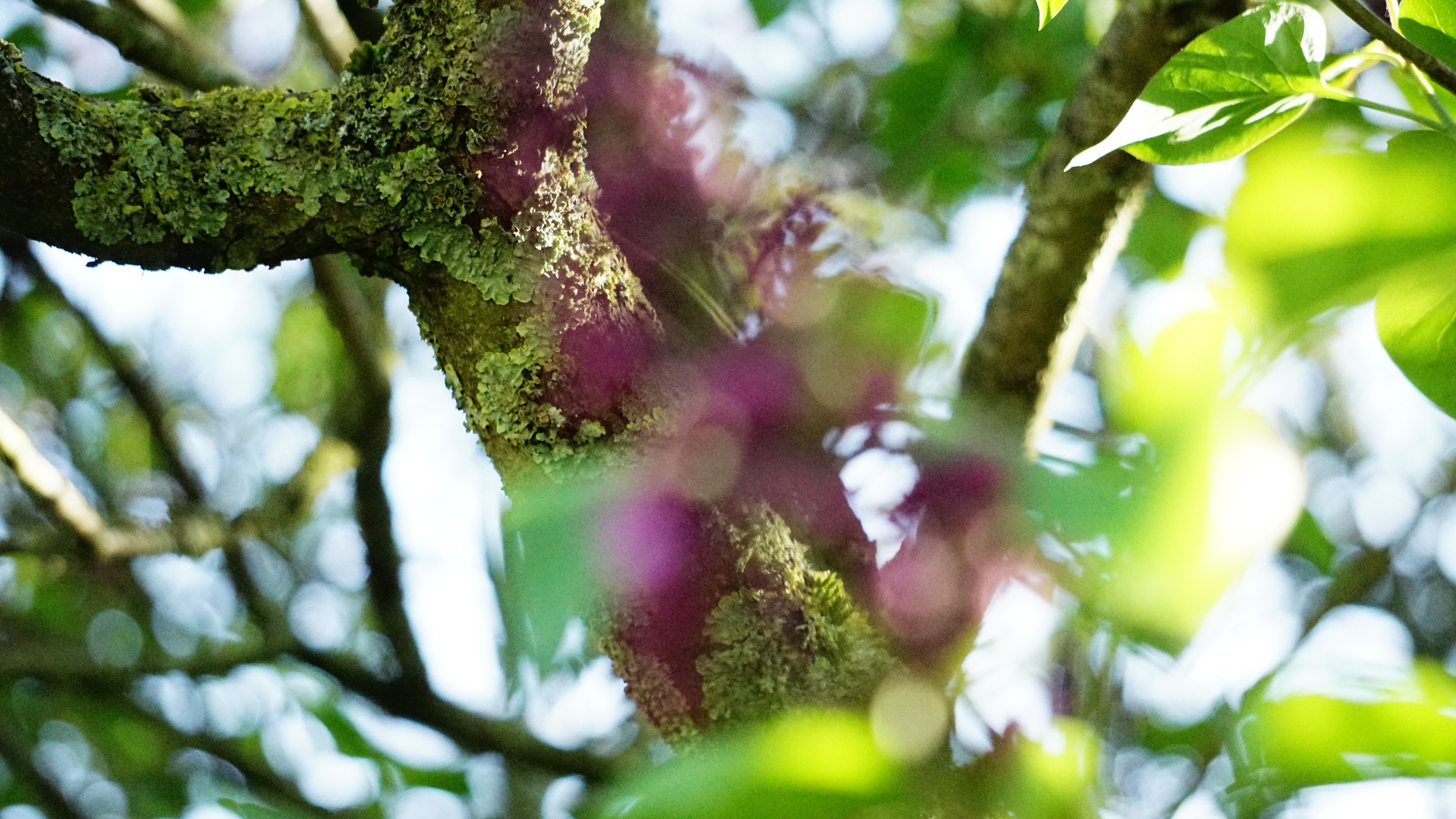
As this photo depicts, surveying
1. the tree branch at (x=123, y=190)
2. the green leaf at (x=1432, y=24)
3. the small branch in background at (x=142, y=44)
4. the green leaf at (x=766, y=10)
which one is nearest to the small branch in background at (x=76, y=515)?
the small branch in background at (x=142, y=44)

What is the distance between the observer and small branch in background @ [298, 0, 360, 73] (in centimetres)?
118

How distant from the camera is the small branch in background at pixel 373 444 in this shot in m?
1.31

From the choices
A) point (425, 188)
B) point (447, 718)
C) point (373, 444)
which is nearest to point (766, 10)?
point (425, 188)

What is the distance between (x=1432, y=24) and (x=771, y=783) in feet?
1.33

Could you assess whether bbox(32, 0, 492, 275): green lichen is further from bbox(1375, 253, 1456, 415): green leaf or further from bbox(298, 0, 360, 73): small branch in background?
bbox(298, 0, 360, 73): small branch in background

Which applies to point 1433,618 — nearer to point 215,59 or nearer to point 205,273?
point 205,273

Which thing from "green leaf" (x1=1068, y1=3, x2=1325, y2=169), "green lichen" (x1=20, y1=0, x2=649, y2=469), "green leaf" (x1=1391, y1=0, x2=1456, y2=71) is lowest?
"green leaf" (x1=1391, y1=0, x2=1456, y2=71)

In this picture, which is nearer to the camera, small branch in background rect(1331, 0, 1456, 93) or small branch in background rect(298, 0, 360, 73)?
small branch in background rect(1331, 0, 1456, 93)

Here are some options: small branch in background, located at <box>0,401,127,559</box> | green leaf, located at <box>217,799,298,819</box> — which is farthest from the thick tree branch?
small branch in background, located at <box>0,401,127,559</box>

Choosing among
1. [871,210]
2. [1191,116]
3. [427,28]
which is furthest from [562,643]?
[871,210]

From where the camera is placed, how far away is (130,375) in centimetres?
163

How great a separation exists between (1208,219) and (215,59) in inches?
44.7

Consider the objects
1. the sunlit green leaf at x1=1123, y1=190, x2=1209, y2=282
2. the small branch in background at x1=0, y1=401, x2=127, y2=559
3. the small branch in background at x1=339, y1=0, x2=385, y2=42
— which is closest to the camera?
the sunlit green leaf at x1=1123, y1=190, x2=1209, y2=282

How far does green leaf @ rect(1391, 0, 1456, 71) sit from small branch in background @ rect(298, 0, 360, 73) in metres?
1.07
